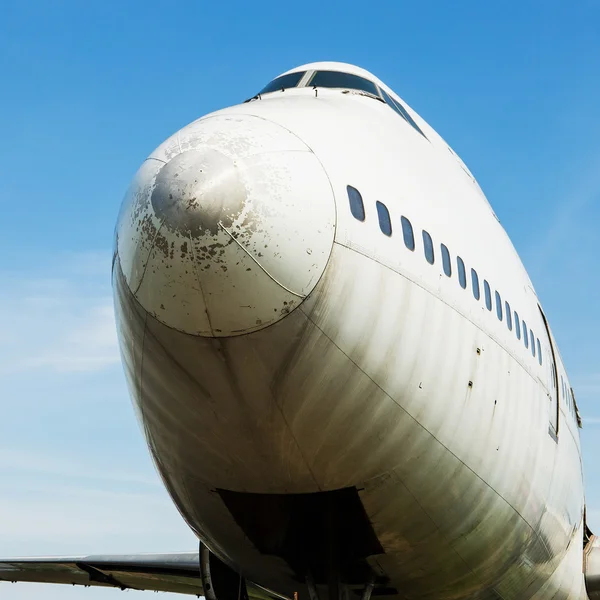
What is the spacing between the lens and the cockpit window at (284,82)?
9977 mm

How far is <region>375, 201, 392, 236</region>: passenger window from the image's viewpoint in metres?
6.88

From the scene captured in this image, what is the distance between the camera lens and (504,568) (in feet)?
31.2

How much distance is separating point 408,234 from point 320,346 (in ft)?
4.64

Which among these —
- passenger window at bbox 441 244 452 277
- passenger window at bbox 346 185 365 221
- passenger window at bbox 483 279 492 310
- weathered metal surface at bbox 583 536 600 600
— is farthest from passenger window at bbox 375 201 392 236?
weathered metal surface at bbox 583 536 600 600

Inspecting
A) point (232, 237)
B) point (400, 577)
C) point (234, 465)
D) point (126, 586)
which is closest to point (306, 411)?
point (234, 465)

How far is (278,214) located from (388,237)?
116 cm

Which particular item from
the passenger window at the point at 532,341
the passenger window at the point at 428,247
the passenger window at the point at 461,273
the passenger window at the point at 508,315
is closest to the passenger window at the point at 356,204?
the passenger window at the point at 428,247

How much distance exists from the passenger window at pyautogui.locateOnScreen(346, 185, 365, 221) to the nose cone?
25 centimetres

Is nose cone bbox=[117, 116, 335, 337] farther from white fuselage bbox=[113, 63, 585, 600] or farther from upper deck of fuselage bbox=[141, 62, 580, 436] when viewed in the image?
Answer: upper deck of fuselage bbox=[141, 62, 580, 436]

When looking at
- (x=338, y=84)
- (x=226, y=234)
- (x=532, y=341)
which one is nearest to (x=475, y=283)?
(x=532, y=341)

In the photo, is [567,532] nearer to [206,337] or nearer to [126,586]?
[206,337]

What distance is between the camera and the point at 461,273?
8094mm

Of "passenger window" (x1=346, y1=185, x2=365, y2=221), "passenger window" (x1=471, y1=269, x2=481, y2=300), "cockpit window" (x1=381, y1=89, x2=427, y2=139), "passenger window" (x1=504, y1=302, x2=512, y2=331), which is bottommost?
"passenger window" (x1=346, y1=185, x2=365, y2=221)

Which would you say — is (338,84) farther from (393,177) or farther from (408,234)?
(408,234)
